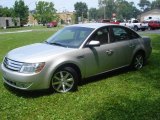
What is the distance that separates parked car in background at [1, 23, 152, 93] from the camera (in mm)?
6207

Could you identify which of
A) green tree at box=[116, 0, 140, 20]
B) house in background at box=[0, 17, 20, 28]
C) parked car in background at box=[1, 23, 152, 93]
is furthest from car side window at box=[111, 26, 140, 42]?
green tree at box=[116, 0, 140, 20]

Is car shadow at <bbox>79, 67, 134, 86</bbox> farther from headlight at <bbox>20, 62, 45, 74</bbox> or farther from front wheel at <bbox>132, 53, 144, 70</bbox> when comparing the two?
headlight at <bbox>20, 62, 45, 74</bbox>

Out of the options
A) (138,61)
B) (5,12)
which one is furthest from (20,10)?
(138,61)

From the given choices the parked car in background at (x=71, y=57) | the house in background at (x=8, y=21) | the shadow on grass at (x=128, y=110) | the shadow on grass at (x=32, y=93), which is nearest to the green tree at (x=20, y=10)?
the house in background at (x=8, y=21)

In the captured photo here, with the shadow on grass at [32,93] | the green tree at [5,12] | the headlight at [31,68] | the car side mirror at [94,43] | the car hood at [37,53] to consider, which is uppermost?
the green tree at [5,12]

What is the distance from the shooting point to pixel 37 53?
6.55m

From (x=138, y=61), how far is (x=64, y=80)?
313 cm

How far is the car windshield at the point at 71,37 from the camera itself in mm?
7207

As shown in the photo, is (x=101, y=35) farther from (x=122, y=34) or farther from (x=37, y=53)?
(x=37, y=53)

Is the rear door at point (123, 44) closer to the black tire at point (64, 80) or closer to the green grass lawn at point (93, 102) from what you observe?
the green grass lawn at point (93, 102)

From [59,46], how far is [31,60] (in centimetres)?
114

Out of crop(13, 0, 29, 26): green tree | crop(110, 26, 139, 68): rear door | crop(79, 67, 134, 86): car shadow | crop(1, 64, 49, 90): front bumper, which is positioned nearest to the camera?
crop(1, 64, 49, 90): front bumper

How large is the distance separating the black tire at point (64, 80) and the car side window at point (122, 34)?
173 centimetres

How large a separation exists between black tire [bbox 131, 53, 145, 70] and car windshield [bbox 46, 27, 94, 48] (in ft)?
6.42
